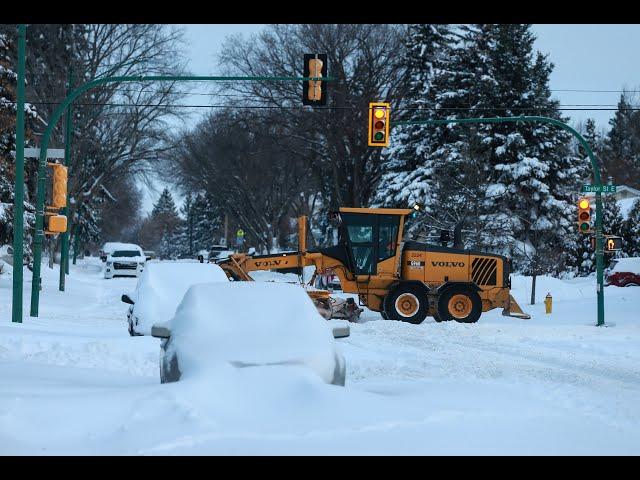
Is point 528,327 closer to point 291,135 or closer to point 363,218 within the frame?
point 363,218

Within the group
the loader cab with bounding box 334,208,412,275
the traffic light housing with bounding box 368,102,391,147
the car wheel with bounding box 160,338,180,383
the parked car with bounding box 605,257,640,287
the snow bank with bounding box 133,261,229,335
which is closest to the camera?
the car wheel with bounding box 160,338,180,383

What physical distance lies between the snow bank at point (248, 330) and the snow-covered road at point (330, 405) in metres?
0.44

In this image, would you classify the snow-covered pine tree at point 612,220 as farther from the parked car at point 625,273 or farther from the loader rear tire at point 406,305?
the loader rear tire at point 406,305

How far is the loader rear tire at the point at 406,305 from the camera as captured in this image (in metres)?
24.0

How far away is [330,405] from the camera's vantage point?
7246 millimetres

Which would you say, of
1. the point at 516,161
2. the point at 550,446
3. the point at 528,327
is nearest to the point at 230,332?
the point at 550,446

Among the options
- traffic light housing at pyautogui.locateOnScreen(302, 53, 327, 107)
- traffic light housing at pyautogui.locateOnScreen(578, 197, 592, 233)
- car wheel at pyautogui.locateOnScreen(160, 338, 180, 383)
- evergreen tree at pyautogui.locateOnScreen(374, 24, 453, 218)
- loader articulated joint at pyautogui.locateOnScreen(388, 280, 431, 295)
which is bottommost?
car wheel at pyautogui.locateOnScreen(160, 338, 180, 383)

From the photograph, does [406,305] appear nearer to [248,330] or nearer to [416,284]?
[416,284]

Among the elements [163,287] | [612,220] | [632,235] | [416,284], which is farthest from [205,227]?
[163,287]

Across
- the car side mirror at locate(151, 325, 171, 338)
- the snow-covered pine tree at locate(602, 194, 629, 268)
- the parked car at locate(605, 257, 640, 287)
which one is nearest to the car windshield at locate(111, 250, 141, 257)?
the parked car at locate(605, 257, 640, 287)

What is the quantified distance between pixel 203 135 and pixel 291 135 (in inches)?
392

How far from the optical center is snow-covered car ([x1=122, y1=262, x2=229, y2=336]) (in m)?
16.3

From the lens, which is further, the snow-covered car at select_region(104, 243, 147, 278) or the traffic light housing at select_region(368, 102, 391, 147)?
the snow-covered car at select_region(104, 243, 147, 278)

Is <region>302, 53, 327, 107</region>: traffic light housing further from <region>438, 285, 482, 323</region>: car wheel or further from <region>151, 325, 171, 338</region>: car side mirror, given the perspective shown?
<region>151, 325, 171, 338</region>: car side mirror
